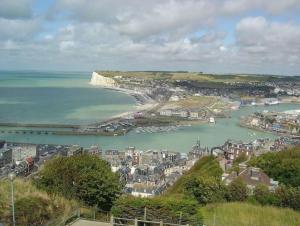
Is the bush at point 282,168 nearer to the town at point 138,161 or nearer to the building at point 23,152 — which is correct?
the town at point 138,161

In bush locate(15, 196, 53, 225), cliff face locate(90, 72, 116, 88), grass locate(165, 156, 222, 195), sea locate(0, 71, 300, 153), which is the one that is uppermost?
bush locate(15, 196, 53, 225)

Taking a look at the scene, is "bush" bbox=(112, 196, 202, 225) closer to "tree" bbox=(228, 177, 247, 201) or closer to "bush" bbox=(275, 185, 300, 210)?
"bush" bbox=(275, 185, 300, 210)

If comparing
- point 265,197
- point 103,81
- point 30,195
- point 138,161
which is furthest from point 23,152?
point 103,81

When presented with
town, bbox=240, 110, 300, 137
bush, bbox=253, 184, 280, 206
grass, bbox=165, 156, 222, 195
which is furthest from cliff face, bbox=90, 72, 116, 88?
bush, bbox=253, 184, 280, 206

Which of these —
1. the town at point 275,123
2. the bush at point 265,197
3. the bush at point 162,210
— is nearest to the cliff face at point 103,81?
the town at point 275,123

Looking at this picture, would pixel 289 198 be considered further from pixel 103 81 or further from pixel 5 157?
pixel 103 81

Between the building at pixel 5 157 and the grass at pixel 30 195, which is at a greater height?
the grass at pixel 30 195

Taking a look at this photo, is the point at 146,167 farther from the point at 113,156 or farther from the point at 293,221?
the point at 293,221

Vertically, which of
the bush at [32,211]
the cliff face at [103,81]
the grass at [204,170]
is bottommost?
the grass at [204,170]
